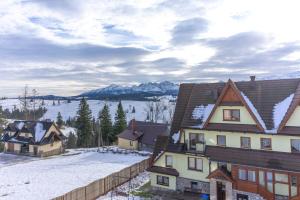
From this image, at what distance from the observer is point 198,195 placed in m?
26.7

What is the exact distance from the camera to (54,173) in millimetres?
40250

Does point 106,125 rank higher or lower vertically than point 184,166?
higher

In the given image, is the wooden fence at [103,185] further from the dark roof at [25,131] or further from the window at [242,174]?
the dark roof at [25,131]

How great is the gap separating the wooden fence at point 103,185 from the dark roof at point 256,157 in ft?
35.6

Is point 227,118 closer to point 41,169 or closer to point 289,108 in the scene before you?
point 289,108

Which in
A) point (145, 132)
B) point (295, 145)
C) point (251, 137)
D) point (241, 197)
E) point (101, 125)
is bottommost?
point (241, 197)

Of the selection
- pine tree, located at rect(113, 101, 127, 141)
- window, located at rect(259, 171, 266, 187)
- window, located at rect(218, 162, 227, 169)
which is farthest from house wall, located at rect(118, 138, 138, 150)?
window, located at rect(259, 171, 266, 187)

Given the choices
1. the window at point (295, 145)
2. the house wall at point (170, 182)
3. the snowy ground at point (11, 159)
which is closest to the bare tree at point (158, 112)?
the snowy ground at point (11, 159)

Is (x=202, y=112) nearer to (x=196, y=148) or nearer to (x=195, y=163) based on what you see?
(x=196, y=148)

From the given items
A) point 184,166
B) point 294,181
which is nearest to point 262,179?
point 294,181

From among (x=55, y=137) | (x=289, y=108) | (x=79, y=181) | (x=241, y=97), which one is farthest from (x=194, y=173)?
(x=55, y=137)

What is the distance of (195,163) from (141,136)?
3341 cm

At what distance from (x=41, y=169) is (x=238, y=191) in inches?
1193

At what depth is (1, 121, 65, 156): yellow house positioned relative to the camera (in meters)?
55.4
